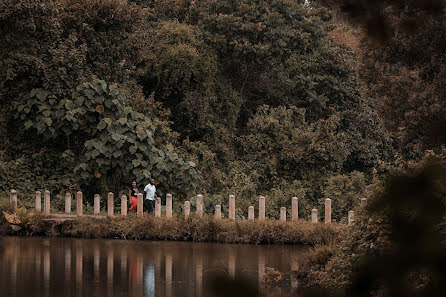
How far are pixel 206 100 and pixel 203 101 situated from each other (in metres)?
0.18

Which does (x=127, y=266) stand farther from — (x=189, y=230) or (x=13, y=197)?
(x=13, y=197)

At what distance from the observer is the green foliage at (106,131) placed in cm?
2817

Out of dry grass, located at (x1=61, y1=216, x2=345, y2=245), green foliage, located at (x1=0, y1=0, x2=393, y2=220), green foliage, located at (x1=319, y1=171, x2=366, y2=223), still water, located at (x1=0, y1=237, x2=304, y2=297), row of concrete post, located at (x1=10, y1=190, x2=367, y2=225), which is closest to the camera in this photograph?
still water, located at (x1=0, y1=237, x2=304, y2=297)

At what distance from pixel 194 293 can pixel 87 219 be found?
10.4 metres

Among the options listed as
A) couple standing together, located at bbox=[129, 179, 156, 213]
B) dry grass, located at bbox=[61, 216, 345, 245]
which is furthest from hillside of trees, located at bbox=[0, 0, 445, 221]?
dry grass, located at bbox=[61, 216, 345, 245]

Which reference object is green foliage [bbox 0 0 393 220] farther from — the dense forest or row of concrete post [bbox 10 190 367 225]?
row of concrete post [bbox 10 190 367 225]

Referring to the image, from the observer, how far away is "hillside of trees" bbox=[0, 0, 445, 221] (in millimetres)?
28078

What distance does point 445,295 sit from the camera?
277cm

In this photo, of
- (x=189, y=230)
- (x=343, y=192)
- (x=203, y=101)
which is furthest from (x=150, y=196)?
(x=343, y=192)

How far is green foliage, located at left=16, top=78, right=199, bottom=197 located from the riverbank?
13.1ft

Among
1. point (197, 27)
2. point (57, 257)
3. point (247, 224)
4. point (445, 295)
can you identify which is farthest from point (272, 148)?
point (445, 295)

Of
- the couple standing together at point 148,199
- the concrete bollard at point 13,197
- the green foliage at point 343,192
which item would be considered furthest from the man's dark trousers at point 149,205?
the green foliage at point 343,192

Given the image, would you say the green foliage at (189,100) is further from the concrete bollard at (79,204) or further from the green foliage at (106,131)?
the concrete bollard at (79,204)

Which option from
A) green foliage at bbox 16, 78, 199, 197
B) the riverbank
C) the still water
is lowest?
the still water
